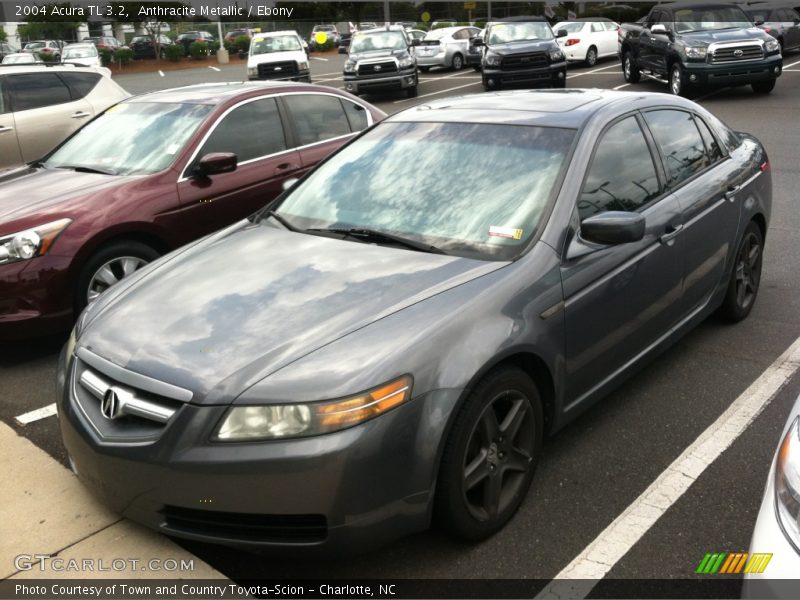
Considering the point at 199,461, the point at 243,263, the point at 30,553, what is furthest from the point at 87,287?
the point at 199,461

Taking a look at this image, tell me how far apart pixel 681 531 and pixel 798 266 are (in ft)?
13.4

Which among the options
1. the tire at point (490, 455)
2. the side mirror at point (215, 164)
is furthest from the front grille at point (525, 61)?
the tire at point (490, 455)

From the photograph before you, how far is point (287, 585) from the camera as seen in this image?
10.2 ft

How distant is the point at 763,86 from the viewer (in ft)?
57.7

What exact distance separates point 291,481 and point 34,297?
3097 millimetres

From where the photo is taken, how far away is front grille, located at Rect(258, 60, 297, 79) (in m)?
23.6

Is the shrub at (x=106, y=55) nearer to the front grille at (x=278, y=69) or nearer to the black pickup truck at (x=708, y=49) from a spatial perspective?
the front grille at (x=278, y=69)

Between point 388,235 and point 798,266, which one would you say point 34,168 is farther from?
point 798,266

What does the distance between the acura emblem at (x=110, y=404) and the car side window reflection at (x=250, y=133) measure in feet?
11.1

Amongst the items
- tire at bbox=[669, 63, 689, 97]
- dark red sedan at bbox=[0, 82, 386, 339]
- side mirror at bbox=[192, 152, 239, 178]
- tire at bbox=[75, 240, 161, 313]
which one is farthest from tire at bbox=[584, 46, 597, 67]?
tire at bbox=[75, 240, 161, 313]

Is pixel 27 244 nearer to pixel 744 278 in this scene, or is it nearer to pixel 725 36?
pixel 744 278

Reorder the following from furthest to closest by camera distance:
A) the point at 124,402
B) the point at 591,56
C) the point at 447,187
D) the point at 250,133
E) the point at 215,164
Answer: the point at 591,56, the point at 250,133, the point at 215,164, the point at 447,187, the point at 124,402

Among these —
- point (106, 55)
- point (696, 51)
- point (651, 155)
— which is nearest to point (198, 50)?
point (106, 55)

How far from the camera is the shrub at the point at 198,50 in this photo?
175ft
